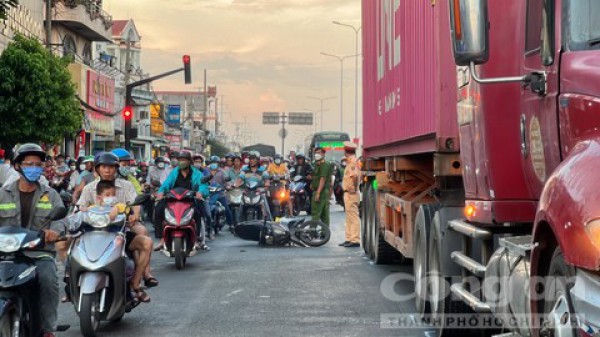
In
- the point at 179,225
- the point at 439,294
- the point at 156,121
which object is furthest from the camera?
the point at 156,121

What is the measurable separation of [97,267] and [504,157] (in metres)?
3.57

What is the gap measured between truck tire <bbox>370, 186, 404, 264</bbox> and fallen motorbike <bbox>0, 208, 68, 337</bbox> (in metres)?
7.57

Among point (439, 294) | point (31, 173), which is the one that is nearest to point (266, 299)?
point (439, 294)

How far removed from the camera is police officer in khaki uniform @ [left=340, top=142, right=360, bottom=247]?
61.6 ft

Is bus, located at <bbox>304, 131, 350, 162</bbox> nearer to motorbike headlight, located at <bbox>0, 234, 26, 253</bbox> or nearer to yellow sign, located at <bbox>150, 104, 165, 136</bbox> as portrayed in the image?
yellow sign, located at <bbox>150, 104, 165, 136</bbox>

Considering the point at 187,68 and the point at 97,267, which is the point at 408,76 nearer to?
the point at 97,267

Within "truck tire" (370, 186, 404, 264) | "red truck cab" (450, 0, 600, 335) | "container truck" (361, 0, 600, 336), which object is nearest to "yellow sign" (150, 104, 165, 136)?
"truck tire" (370, 186, 404, 264)

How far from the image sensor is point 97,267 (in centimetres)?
841

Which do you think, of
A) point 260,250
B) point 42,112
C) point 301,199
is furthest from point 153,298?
point 42,112

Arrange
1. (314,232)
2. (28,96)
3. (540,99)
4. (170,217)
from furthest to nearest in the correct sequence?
1. (28,96)
2. (314,232)
3. (170,217)
4. (540,99)

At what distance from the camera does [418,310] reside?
31.8 ft

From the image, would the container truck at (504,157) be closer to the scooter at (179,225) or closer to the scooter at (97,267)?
the scooter at (97,267)

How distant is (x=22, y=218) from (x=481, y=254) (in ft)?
11.2

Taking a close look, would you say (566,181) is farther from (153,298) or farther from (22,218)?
(153,298)
